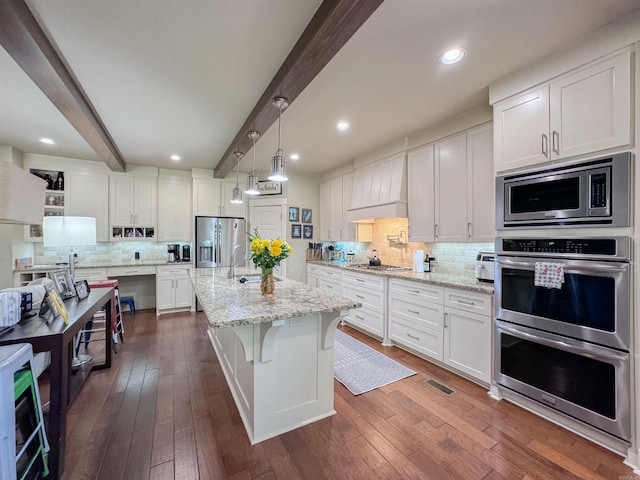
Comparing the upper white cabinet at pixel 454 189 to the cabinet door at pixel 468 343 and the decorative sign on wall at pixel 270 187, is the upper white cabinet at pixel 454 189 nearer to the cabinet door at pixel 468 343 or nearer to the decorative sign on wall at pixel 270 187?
the cabinet door at pixel 468 343

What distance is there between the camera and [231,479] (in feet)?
4.82

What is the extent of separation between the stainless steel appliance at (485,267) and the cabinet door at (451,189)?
32 cm

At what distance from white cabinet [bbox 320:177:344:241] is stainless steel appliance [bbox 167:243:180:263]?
9.21 feet

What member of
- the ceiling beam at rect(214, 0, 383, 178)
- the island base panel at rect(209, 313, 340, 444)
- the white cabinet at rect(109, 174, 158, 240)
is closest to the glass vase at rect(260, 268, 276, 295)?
the island base panel at rect(209, 313, 340, 444)

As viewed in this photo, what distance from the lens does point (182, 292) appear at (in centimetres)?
477

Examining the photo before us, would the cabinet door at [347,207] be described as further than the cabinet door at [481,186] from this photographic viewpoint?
Yes


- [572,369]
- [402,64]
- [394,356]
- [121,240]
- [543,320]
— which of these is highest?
[402,64]

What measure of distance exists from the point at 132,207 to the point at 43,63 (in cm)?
328

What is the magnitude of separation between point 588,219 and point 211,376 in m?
3.27

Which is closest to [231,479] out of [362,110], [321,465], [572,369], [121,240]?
[321,465]

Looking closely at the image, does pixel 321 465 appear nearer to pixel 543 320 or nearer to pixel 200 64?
pixel 543 320

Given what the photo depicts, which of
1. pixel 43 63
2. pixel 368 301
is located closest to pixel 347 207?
pixel 368 301

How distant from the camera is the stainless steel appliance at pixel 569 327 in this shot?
1.61 metres

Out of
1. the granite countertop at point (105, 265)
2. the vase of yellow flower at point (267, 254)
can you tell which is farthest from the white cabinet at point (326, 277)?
the granite countertop at point (105, 265)
